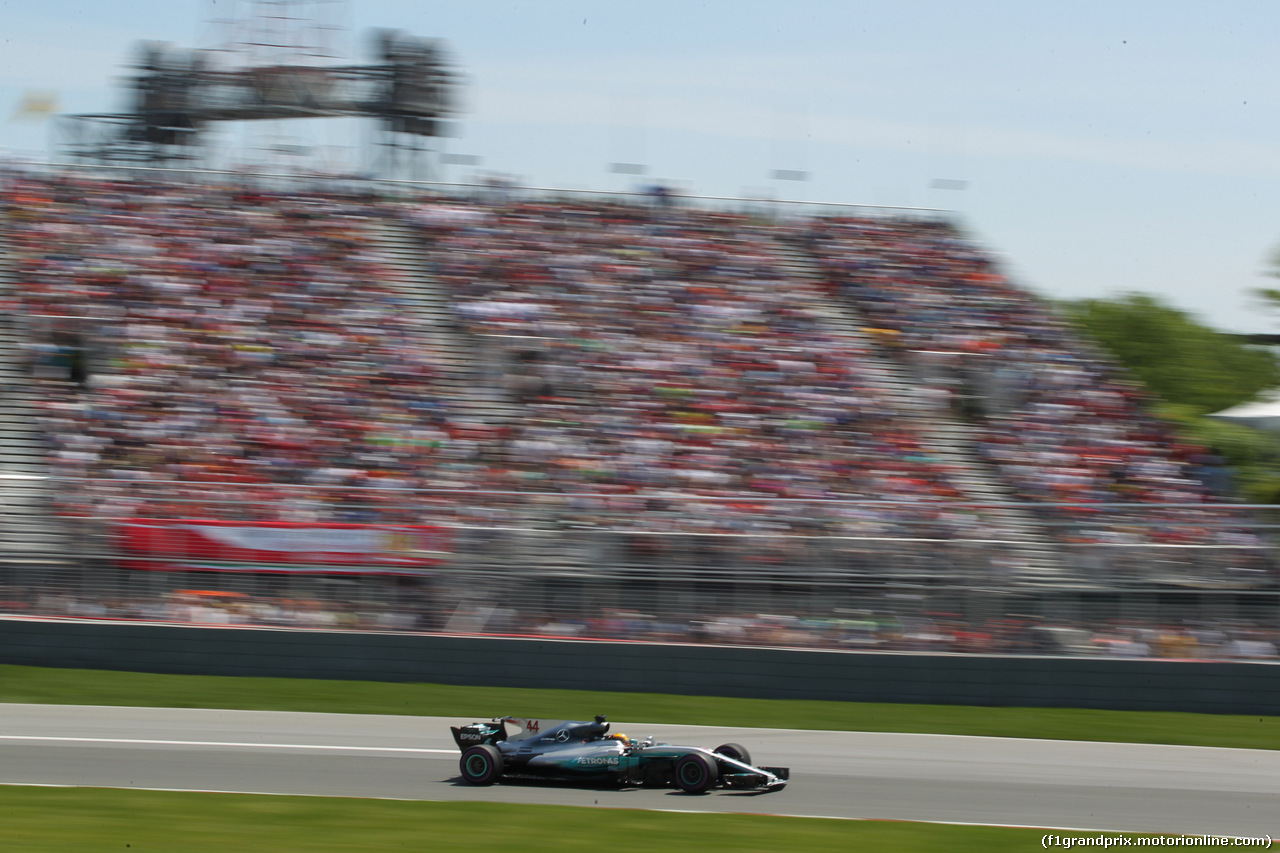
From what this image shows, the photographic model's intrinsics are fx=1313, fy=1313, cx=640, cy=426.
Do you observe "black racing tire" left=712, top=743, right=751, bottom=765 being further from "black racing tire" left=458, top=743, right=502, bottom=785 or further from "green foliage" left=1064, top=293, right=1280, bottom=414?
"green foliage" left=1064, top=293, right=1280, bottom=414

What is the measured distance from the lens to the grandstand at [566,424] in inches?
424

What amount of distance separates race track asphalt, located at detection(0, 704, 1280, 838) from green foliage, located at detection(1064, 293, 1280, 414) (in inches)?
1221

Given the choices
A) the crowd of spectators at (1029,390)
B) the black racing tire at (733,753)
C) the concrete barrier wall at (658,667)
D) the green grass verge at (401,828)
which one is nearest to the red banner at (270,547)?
the concrete barrier wall at (658,667)

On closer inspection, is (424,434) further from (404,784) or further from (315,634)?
(404,784)

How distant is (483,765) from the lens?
7.68 meters

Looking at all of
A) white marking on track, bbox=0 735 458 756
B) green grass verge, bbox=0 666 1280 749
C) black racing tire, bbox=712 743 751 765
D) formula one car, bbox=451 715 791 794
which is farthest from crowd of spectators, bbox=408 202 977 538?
formula one car, bbox=451 715 791 794

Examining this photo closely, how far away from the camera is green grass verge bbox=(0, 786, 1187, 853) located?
6340 mm

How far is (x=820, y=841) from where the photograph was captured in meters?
6.57

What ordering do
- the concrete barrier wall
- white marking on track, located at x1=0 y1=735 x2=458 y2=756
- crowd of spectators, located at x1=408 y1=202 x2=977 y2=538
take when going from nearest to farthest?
1. white marking on track, located at x1=0 y1=735 x2=458 y2=756
2. the concrete barrier wall
3. crowd of spectators, located at x1=408 y1=202 x2=977 y2=538

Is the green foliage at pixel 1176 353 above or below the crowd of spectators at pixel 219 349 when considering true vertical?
below

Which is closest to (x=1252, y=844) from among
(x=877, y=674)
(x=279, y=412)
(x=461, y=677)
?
(x=877, y=674)

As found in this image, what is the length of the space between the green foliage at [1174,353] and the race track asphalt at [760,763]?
1221 inches

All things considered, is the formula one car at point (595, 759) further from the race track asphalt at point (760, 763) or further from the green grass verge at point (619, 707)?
the green grass verge at point (619, 707)

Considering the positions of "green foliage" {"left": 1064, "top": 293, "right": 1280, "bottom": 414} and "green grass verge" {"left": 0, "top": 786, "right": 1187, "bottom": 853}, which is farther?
"green foliage" {"left": 1064, "top": 293, "right": 1280, "bottom": 414}
